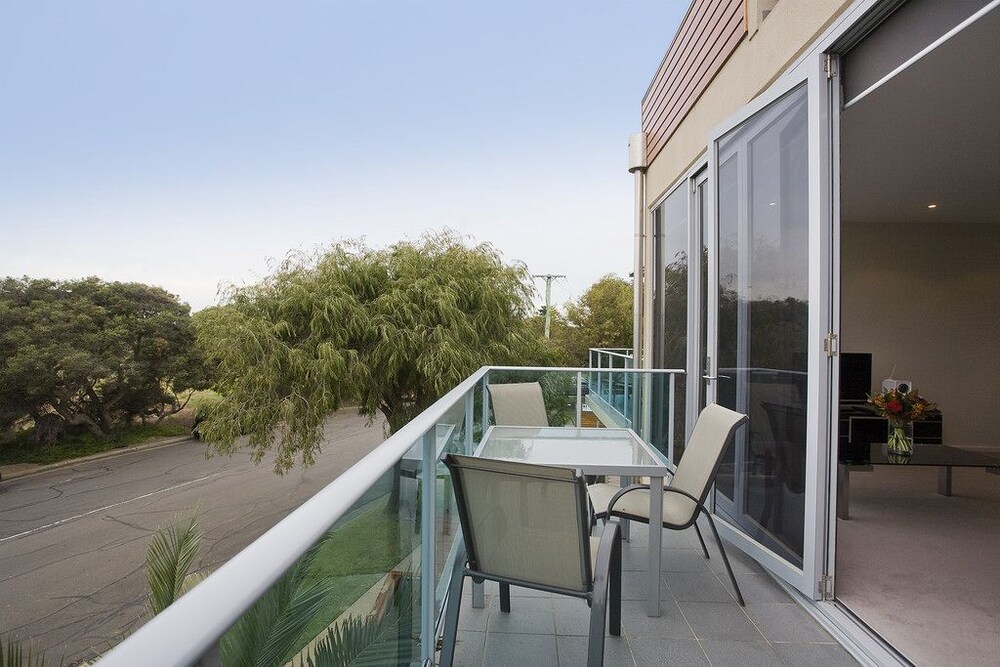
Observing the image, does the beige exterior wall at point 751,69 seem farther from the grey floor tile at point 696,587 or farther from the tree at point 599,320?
the tree at point 599,320

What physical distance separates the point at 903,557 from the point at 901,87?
272 centimetres

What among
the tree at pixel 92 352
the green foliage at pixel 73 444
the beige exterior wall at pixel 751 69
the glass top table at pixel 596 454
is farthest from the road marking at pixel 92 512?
the beige exterior wall at pixel 751 69

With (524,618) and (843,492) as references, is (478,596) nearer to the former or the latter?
(524,618)

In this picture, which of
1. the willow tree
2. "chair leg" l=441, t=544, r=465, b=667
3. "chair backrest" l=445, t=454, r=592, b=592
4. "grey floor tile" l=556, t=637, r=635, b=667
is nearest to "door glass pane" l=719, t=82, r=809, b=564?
"grey floor tile" l=556, t=637, r=635, b=667

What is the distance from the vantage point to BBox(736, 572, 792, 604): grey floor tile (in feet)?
9.73

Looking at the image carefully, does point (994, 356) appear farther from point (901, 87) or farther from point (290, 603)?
point (290, 603)

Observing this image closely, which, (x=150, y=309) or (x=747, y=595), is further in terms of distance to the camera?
(x=150, y=309)

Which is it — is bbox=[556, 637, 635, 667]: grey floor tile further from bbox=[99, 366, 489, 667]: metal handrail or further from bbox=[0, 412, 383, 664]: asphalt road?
bbox=[0, 412, 383, 664]: asphalt road

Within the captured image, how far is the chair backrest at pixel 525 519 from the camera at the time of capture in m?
2.03

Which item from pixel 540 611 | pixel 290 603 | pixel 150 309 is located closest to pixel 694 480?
pixel 540 611

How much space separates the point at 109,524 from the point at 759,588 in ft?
69.0

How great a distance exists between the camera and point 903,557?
11.3ft

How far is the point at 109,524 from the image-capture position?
61.7 feet

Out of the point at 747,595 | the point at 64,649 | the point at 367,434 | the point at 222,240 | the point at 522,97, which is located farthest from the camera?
the point at 222,240
